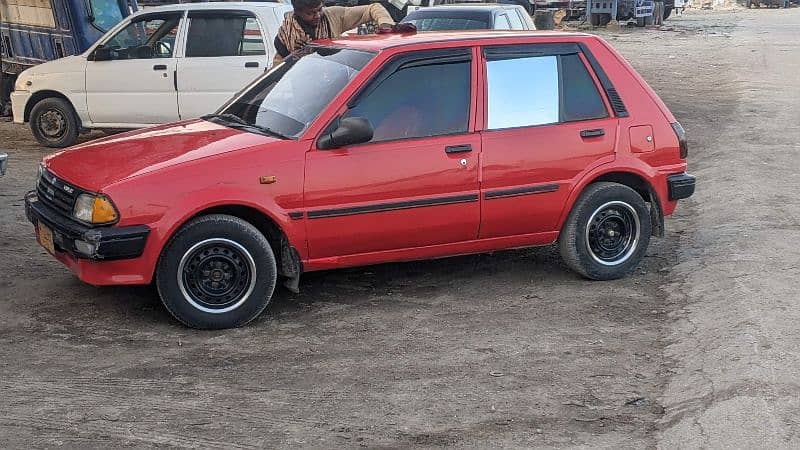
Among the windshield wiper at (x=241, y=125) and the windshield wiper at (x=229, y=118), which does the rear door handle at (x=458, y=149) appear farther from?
the windshield wiper at (x=229, y=118)

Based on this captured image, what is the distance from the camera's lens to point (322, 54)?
7219 mm

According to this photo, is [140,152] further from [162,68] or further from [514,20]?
[514,20]

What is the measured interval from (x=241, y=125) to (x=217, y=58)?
534 centimetres

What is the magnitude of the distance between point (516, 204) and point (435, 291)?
2.66 ft

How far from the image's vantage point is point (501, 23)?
1405 cm

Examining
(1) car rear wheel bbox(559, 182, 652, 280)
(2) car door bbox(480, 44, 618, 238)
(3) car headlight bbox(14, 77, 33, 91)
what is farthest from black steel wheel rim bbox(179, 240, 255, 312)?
(3) car headlight bbox(14, 77, 33, 91)

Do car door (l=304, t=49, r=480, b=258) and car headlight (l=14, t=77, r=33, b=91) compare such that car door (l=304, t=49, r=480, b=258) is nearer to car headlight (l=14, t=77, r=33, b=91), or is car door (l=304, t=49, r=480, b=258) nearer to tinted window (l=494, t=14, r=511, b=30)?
tinted window (l=494, t=14, r=511, b=30)

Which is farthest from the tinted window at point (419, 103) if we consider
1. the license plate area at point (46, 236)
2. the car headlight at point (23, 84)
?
the car headlight at point (23, 84)

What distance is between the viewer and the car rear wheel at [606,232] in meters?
A: 7.17

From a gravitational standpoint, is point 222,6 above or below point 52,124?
above

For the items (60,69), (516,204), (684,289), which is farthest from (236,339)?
(60,69)

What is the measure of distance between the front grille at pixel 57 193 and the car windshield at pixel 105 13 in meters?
8.76

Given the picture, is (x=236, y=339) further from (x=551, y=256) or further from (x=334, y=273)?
(x=551, y=256)

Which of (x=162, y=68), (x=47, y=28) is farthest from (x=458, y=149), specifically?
(x=47, y=28)
